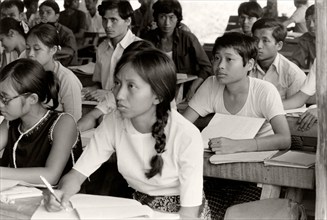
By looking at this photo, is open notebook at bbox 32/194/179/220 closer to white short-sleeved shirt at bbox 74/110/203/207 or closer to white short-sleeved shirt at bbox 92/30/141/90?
white short-sleeved shirt at bbox 74/110/203/207

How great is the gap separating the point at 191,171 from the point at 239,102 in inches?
46.1

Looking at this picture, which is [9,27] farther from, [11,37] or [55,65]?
[55,65]

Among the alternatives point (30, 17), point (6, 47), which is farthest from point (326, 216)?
point (30, 17)

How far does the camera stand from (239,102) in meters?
3.16

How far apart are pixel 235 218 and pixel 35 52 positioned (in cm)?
217

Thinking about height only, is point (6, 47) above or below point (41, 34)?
below

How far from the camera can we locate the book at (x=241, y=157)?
2.65 m

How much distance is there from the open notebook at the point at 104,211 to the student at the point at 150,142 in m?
0.11

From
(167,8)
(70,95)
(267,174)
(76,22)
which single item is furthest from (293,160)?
(76,22)

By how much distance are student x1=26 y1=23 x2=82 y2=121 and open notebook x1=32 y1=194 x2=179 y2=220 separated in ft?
5.78

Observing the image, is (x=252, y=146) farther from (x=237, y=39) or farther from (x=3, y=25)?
(x=3, y=25)

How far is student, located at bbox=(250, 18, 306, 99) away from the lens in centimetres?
408

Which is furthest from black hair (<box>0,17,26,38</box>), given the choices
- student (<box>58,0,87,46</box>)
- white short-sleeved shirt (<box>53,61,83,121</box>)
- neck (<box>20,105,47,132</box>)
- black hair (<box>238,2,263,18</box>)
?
student (<box>58,0,87,46</box>)

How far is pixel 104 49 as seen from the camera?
4531 millimetres
